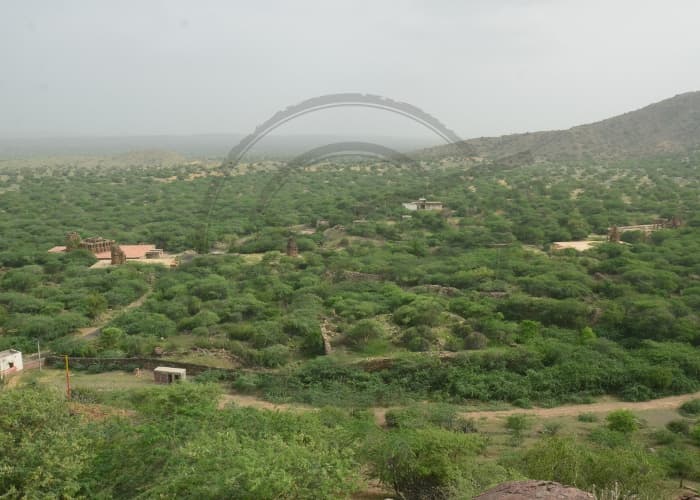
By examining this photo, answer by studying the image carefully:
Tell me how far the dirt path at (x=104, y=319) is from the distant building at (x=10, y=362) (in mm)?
2977

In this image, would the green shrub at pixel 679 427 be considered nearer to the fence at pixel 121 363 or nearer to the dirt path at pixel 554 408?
the dirt path at pixel 554 408

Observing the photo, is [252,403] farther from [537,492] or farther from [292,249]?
[292,249]

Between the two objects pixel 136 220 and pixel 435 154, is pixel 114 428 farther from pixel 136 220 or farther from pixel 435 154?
pixel 435 154

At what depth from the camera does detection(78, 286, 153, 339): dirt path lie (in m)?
20.8

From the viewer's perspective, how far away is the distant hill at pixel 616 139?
92.4 meters

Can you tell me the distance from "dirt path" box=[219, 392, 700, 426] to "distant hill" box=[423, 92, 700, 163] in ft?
245

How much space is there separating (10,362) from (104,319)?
5.12m

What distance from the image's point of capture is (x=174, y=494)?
8.48 metres

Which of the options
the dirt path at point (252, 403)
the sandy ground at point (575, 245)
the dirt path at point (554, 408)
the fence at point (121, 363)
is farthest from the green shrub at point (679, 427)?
the sandy ground at point (575, 245)

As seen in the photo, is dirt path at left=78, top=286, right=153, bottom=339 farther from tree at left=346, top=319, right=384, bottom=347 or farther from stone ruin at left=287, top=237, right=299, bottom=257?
tree at left=346, top=319, right=384, bottom=347

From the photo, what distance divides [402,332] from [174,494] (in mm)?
12006

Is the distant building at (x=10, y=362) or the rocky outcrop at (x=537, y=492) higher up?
the rocky outcrop at (x=537, y=492)

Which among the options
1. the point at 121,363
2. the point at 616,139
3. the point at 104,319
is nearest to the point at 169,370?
the point at 121,363

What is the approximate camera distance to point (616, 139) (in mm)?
99188
